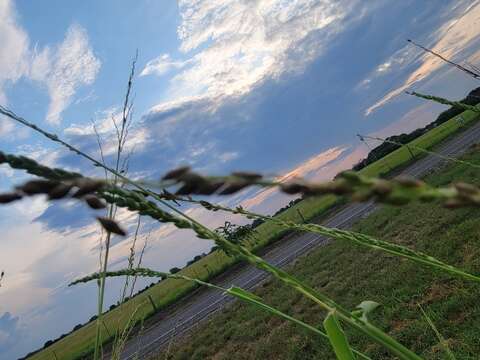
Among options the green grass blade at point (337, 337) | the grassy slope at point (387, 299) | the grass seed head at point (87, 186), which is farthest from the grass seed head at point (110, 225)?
the grassy slope at point (387, 299)

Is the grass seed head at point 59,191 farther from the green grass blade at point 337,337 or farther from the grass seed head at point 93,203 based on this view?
the green grass blade at point 337,337

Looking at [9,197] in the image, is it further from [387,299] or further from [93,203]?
[387,299]

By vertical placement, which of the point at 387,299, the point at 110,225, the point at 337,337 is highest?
the point at 110,225

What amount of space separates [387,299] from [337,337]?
10868mm

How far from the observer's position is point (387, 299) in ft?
36.9

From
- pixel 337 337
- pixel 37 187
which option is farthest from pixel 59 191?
pixel 337 337

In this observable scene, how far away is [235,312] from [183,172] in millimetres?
23945

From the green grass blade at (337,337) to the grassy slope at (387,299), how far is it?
3.99 metres

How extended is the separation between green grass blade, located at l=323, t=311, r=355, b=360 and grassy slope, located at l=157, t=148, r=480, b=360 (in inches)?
157

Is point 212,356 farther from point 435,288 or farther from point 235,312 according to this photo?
point 435,288

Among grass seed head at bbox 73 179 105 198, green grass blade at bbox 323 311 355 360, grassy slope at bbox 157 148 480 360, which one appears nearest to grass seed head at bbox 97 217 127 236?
grass seed head at bbox 73 179 105 198

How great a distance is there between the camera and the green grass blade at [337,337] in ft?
3.62

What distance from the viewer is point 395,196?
Result: 1.43 ft

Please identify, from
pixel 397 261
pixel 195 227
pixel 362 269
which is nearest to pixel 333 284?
pixel 362 269
